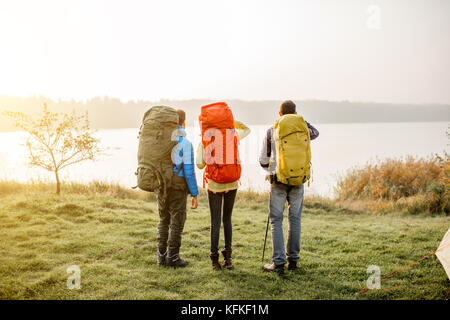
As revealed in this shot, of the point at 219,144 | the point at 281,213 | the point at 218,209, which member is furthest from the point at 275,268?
the point at 219,144

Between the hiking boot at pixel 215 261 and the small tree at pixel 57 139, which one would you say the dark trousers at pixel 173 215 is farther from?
the small tree at pixel 57 139

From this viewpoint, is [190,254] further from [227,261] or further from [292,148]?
[292,148]

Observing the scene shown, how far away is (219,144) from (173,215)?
1.37 meters

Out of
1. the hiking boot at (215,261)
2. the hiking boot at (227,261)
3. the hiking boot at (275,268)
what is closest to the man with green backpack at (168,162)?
the hiking boot at (215,261)

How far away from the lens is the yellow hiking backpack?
4.52 metres

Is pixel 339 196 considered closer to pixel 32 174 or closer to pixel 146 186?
pixel 146 186

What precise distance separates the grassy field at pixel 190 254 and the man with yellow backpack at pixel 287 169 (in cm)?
42

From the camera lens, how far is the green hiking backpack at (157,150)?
15.5 ft

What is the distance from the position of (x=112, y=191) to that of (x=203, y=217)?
4349 millimetres

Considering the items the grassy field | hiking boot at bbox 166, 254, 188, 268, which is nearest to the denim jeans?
A: the grassy field

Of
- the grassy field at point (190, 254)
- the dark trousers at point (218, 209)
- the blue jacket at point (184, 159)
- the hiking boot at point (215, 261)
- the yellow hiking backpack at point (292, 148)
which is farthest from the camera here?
the hiking boot at point (215, 261)

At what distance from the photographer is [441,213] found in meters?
8.89
